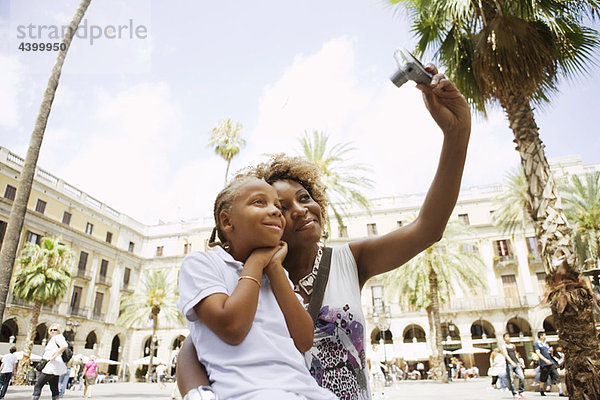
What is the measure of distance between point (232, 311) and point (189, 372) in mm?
234

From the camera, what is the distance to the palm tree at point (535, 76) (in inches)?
219

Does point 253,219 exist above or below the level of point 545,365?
above

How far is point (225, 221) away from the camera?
1.43 meters

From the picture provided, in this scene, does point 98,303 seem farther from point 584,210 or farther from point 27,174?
point 584,210

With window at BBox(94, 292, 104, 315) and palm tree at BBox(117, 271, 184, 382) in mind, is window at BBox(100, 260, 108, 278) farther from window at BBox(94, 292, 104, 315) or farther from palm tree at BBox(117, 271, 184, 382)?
palm tree at BBox(117, 271, 184, 382)

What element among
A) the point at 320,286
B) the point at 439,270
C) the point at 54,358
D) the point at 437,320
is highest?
the point at 439,270

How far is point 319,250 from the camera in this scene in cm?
182

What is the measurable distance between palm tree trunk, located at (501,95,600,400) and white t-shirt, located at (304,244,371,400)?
537 centimetres

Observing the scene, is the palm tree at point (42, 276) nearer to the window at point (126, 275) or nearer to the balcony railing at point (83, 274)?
the balcony railing at point (83, 274)

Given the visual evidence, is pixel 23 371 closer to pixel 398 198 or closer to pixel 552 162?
pixel 398 198

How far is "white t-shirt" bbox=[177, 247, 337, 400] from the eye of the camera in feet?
3.41

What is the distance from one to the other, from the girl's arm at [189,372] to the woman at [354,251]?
0.45 meters

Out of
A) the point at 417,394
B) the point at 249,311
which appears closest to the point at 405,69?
the point at 249,311

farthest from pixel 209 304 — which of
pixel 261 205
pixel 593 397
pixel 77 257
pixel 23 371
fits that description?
pixel 77 257
